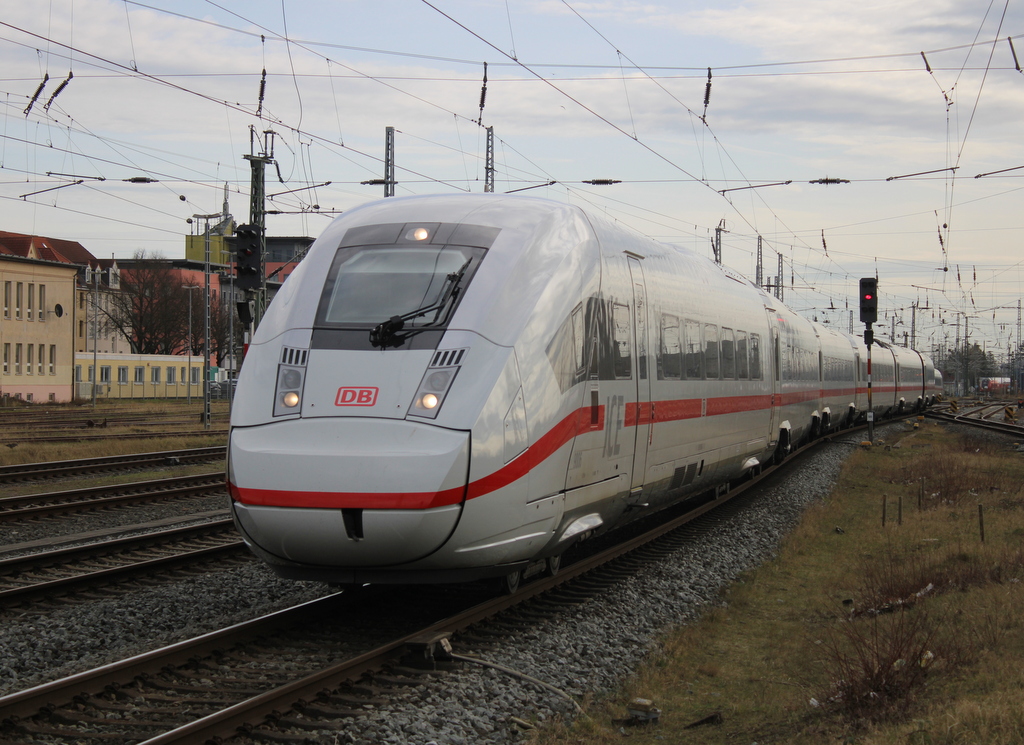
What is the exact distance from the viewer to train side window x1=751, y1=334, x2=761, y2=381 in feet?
52.7

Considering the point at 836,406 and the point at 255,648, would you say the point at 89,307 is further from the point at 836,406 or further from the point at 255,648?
the point at 255,648

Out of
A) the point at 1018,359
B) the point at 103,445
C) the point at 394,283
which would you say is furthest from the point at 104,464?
the point at 1018,359

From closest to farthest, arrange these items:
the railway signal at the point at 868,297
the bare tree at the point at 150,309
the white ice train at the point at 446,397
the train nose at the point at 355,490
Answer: the train nose at the point at 355,490 → the white ice train at the point at 446,397 → the railway signal at the point at 868,297 → the bare tree at the point at 150,309

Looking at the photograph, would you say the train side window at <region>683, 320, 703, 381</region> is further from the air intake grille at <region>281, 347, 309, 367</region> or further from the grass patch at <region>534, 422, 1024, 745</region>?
the air intake grille at <region>281, 347, 309, 367</region>

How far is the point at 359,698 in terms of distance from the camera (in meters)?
6.09

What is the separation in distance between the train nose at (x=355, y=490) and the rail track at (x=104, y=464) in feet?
43.9

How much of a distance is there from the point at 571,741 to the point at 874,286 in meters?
24.1

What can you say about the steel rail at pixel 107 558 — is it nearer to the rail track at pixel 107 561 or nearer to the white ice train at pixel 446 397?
the rail track at pixel 107 561

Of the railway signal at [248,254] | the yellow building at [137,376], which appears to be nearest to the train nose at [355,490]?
the railway signal at [248,254]

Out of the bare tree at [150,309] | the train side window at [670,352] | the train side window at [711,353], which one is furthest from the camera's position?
the bare tree at [150,309]

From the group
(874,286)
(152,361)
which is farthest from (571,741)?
(152,361)

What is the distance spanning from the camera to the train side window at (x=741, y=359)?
14961 mm

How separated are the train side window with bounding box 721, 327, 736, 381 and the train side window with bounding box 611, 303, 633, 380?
4430mm

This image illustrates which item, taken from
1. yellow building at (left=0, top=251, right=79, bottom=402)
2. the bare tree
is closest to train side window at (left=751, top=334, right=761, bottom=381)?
yellow building at (left=0, top=251, right=79, bottom=402)
